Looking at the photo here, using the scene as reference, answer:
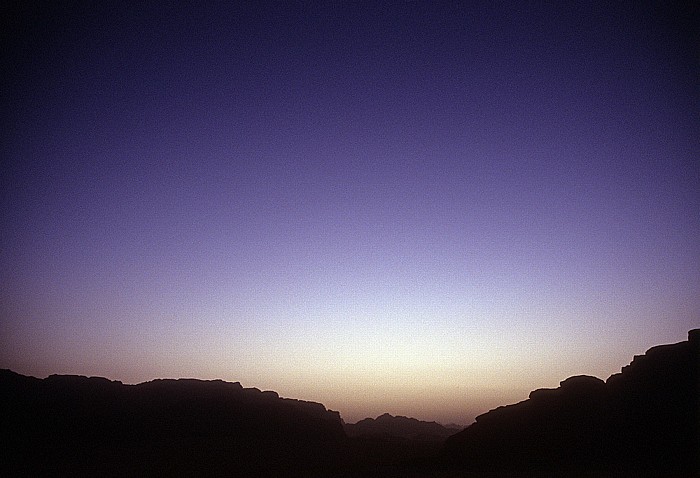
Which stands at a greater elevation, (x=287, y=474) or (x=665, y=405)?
(x=665, y=405)

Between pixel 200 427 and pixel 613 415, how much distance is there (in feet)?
208

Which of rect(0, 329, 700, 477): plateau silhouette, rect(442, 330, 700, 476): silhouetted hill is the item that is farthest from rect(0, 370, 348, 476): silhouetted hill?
rect(442, 330, 700, 476): silhouetted hill

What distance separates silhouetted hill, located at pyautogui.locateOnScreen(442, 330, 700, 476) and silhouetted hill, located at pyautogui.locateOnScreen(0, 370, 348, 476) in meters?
19.3

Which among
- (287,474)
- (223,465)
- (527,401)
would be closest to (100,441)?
(223,465)

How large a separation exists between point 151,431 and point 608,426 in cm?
6326

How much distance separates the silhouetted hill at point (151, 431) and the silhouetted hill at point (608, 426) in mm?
19286

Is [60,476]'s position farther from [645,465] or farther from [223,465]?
[645,465]

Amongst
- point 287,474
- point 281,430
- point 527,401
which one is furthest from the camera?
point 281,430

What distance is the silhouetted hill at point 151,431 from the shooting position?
51406mm

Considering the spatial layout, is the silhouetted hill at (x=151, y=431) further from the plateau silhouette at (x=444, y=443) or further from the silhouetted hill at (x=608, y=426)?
the silhouetted hill at (x=608, y=426)

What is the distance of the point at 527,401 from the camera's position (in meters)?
63.3

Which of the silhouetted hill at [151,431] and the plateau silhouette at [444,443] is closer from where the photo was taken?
the plateau silhouette at [444,443]

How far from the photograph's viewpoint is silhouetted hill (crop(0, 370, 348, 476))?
51.4 metres

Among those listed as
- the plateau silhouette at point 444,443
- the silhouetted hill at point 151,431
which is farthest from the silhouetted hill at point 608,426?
the silhouetted hill at point 151,431
